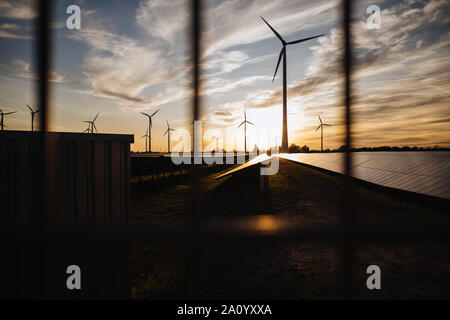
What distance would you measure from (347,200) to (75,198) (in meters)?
5.78

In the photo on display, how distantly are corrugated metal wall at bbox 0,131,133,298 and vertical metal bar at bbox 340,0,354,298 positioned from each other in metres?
4.33

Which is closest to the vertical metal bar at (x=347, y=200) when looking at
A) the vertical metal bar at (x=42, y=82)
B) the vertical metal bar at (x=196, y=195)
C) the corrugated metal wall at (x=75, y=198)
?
the vertical metal bar at (x=196, y=195)

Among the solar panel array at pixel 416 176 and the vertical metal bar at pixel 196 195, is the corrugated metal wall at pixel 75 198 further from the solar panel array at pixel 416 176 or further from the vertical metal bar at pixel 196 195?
the solar panel array at pixel 416 176

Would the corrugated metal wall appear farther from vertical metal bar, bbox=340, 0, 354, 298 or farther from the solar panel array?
the solar panel array

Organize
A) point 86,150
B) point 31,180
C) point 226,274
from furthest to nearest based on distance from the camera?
point 226,274 < point 86,150 < point 31,180

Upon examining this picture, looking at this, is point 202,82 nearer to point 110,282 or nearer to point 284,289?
point 110,282

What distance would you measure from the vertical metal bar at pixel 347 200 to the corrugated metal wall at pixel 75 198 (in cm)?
433

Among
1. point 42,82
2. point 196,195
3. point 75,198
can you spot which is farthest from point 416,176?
point 42,82

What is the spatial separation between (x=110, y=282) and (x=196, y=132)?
228 inches

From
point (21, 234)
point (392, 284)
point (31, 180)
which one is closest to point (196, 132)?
point (21, 234)

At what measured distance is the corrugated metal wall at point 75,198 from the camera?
480 centimetres

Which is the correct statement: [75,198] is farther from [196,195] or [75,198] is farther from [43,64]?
[196,195]

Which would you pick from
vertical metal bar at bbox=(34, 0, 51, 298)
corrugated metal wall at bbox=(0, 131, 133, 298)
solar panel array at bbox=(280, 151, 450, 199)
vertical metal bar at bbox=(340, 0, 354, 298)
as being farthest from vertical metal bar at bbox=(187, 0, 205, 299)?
solar panel array at bbox=(280, 151, 450, 199)

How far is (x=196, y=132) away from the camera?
5.45 ft
